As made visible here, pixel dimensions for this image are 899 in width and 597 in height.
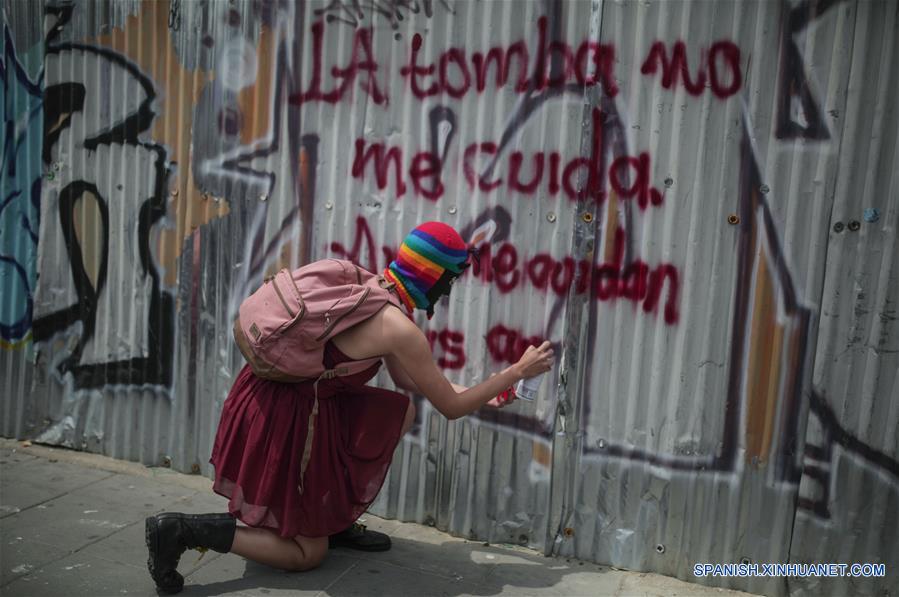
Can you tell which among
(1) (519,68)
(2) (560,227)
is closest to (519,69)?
(1) (519,68)

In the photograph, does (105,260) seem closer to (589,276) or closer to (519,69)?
(519,69)

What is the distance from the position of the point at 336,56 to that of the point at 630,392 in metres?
2.17

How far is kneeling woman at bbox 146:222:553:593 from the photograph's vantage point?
3084 millimetres

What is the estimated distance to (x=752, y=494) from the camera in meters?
3.38

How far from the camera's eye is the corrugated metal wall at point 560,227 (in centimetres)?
322

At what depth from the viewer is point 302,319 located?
3.01m

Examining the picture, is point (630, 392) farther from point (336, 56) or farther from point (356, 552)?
point (336, 56)

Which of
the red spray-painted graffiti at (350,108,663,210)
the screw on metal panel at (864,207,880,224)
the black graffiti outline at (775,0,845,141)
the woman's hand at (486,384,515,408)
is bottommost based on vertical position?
the woman's hand at (486,384,515,408)

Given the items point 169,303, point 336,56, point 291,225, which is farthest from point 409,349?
point 169,303

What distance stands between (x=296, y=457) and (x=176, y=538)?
0.54 m

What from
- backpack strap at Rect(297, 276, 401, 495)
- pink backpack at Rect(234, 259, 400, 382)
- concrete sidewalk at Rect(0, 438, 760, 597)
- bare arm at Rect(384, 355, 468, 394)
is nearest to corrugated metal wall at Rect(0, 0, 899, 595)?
concrete sidewalk at Rect(0, 438, 760, 597)

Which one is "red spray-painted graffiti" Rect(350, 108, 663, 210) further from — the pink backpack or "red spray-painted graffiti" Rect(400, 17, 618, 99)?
the pink backpack

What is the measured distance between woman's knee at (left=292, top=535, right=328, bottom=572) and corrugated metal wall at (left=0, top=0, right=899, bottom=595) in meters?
0.71

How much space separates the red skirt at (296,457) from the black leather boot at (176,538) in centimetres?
10
